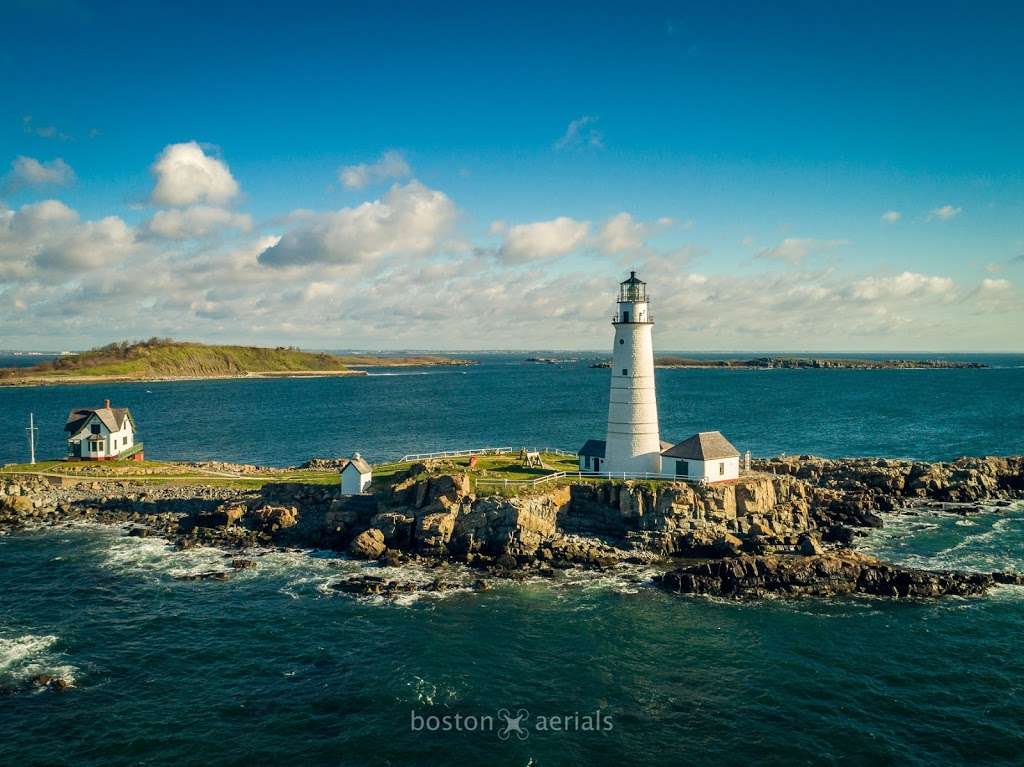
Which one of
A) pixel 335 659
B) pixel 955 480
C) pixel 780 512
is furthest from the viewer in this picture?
pixel 955 480

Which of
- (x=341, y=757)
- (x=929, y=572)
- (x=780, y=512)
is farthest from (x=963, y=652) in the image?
(x=341, y=757)

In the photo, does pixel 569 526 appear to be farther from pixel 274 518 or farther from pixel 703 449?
pixel 274 518

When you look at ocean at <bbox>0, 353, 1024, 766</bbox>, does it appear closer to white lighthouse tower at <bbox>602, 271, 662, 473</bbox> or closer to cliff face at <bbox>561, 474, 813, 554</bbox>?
cliff face at <bbox>561, 474, 813, 554</bbox>

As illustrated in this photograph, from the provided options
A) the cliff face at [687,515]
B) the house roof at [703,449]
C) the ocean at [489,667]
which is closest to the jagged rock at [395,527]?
the ocean at [489,667]

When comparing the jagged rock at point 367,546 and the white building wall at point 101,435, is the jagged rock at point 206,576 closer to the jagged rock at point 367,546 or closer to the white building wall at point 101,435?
the jagged rock at point 367,546

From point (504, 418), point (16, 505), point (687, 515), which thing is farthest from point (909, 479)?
point (16, 505)

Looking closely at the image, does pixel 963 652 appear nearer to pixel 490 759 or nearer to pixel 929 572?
pixel 929 572

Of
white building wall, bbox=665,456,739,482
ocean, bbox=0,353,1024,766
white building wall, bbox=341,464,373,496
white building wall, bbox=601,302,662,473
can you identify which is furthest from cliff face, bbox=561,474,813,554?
white building wall, bbox=341,464,373,496
